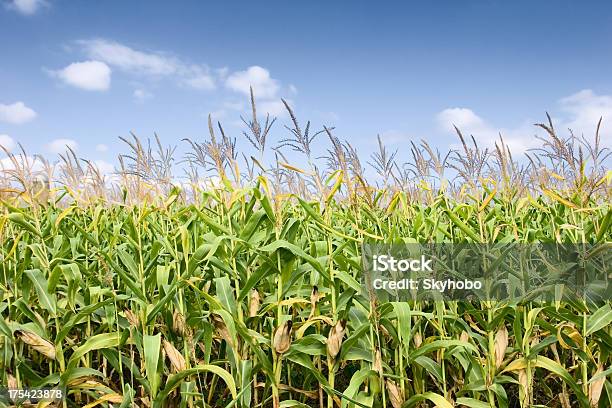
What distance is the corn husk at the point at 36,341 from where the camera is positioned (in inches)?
116

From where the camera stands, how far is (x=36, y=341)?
2.96m

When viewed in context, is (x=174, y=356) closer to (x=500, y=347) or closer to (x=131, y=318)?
(x=131, y=318)

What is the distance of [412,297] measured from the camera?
303cm

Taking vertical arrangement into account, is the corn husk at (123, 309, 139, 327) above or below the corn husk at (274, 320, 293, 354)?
above

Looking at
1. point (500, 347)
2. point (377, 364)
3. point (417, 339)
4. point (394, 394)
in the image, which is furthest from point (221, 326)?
point (500, 347)

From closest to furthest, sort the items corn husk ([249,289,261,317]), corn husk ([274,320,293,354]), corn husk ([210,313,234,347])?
1. corn husk ([274,320,293,354])
2. corn husk ([210,313,234,347])
3. corn husk ([249,289,261,317])

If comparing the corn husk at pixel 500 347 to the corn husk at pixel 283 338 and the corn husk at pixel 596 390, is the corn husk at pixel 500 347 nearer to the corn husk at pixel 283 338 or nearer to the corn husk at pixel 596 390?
the corn husk at pixel 596 390

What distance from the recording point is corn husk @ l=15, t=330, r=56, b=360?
9.64ft

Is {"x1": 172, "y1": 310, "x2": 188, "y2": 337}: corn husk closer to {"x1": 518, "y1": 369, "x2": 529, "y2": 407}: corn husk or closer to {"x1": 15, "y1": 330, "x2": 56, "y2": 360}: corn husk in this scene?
{"x1": 15, "y1": 330, "x2": 56, "y2": 360}: corn husk

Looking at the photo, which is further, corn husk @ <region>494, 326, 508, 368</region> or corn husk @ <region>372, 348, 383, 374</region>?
corn husk @ <region>494, 326, 508, 368</region>

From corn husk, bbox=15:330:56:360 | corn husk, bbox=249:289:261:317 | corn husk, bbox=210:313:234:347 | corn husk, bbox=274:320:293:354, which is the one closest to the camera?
corn husk, bbox=274:320:293:354

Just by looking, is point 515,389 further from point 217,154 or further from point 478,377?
point 217,154

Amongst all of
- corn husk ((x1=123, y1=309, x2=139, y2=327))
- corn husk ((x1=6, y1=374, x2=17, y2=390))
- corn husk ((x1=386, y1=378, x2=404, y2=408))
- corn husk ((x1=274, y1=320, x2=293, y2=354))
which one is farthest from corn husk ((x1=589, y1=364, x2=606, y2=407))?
corn husk ((x1=6, y1=374, x2=17, y2=390))

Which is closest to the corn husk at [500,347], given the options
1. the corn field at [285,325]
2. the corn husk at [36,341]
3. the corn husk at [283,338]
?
the corn field at [285,325]
